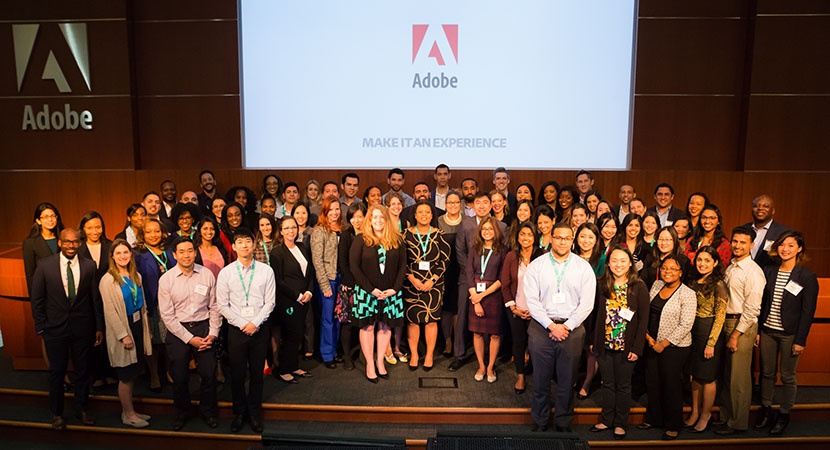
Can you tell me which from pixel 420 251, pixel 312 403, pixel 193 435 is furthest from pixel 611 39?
pixel 193 435

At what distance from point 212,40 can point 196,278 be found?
4047 mm

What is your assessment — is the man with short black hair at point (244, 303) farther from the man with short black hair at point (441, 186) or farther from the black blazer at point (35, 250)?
the man with short black hair at point (441, 186)

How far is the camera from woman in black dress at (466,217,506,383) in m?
4.56

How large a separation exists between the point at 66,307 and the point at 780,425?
5226 mm

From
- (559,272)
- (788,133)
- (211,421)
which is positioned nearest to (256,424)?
(211,421)

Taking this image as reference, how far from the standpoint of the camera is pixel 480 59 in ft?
22.3

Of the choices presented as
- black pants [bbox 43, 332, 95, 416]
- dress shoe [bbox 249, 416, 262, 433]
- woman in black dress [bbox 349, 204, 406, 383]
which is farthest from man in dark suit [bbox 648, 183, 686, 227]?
black pants [bbox 43, 332, 95, 416]

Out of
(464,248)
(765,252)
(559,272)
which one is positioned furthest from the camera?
(464,248)

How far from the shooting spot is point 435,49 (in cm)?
679

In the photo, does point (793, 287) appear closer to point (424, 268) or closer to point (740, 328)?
point (740, 328)

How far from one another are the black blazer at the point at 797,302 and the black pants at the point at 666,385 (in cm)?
74

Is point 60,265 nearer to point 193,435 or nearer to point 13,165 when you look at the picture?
point 193,435

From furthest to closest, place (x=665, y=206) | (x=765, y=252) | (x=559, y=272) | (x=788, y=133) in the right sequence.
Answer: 1. (x=788, y=133)
2. (x=665, y=206)
3. (x=765, y=252)
4. (x=559, y=272)

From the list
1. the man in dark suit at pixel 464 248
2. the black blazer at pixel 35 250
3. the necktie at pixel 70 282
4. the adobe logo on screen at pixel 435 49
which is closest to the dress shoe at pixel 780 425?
the man in dark suit at pixel 464 248
